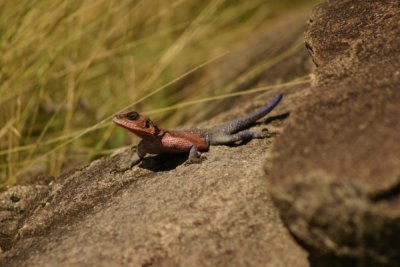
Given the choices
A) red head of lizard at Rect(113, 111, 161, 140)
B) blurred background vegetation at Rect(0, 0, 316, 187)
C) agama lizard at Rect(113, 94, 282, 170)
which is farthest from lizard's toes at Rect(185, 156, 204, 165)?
blurred background vegetation at Rect(0, 0, 316, 187)

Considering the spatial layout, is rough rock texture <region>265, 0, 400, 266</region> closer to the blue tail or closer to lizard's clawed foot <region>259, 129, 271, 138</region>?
lizard's clawed foot <region>259, 129, 271, 138</region>

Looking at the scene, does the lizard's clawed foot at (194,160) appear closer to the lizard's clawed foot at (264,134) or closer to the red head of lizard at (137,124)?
the red head of lizard at (137,124)

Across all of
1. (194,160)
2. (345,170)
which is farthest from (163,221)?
(345,170)

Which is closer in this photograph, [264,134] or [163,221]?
[163,221]

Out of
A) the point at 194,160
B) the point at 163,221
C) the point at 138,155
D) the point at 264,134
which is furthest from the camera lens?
the point at 264,134

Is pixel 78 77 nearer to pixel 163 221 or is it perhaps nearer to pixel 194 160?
pixel 194 160
